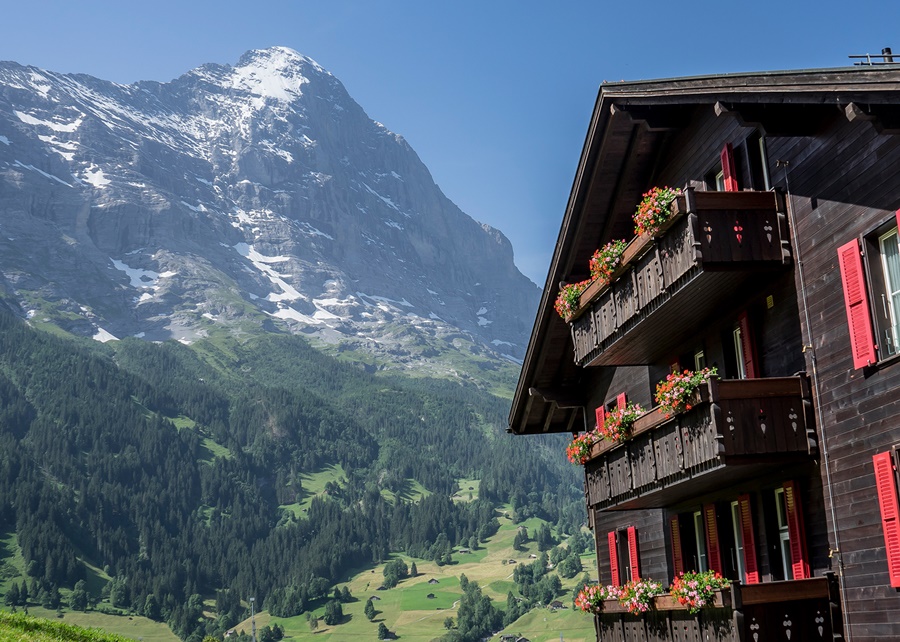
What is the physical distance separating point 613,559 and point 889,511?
1391 cm

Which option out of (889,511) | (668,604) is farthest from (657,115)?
(889,511)

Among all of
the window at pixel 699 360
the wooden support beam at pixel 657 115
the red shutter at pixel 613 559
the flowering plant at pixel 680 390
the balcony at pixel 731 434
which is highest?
the wooden support beam at pixel 657 115

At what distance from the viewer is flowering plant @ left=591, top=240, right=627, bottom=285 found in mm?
20516

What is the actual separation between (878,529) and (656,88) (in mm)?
9010

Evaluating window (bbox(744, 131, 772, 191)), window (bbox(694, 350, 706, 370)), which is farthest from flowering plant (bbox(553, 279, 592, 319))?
window (bbox(744, 131, 772, 191))

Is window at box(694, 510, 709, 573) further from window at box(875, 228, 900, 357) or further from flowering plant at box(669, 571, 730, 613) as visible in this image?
window at box(875, 228, 900, 357)

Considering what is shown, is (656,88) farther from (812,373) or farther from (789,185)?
(812,373)

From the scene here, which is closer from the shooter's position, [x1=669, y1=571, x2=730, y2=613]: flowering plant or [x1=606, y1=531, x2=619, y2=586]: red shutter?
[x1=669, y1=571, x2=730, y2=613]: flowering plant

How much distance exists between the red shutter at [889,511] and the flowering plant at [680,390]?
307cm

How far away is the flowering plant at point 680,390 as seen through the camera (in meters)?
16.5

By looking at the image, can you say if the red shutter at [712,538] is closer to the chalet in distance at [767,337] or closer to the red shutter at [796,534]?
the chalet in distance at [767,337]

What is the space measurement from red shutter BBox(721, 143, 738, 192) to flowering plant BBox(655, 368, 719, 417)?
12.2 ft

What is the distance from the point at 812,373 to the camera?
15836mm

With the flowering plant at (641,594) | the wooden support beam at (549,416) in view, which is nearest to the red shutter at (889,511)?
the flowering plant at (641,594)
